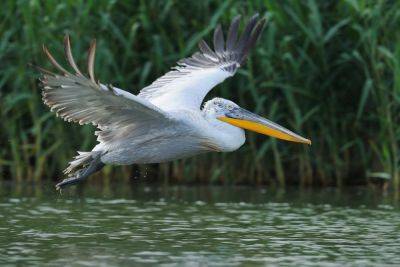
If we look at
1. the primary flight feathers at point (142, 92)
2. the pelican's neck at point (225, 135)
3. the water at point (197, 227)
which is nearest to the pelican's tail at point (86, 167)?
the primary flight feathers at point (142, 92)

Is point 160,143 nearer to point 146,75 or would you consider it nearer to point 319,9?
point 146,75

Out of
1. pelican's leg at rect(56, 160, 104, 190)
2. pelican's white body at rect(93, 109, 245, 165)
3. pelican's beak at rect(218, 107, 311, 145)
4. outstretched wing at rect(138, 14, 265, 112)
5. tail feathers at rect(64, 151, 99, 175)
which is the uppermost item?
outstretched wing at rect(138, 14, 265, 112)

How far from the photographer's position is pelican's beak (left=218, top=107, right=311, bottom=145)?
8562mm

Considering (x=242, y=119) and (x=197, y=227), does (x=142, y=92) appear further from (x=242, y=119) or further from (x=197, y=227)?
(x=197, y=227)

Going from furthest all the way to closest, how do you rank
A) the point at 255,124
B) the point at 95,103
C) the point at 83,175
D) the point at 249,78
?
the point at 249,78 < the point at 255,124 < the point at 83,175 < the point at 95,103

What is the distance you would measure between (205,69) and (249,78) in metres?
1.32

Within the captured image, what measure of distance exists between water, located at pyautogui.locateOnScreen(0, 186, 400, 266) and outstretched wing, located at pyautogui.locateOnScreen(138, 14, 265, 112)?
1034mm

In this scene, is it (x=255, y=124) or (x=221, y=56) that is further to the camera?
(x=221, y=56)

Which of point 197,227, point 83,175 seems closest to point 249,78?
point 197,227

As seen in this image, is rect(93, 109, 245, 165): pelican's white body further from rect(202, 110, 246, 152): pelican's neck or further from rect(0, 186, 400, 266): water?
rect(0, 186, 400, 266): water

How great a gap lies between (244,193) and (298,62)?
1468 millimetres

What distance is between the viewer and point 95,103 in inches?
310

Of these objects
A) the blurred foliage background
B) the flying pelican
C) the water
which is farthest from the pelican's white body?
the blurred foliage background

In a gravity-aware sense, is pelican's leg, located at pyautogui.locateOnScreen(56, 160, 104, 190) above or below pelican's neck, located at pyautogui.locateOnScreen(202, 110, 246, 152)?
below
